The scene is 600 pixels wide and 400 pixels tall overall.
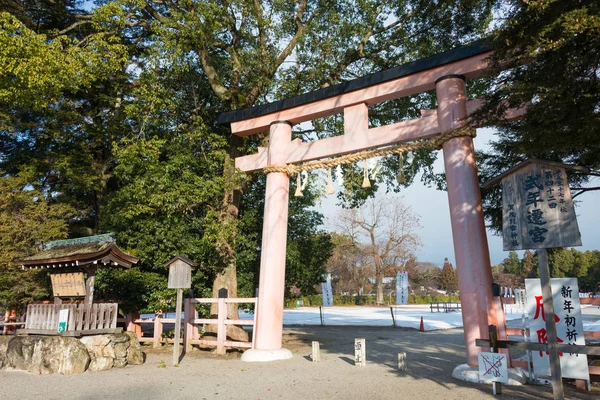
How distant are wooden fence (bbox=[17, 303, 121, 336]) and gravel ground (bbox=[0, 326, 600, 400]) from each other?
98 centimetres

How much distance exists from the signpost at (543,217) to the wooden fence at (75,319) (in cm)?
807

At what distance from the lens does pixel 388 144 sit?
7570mm

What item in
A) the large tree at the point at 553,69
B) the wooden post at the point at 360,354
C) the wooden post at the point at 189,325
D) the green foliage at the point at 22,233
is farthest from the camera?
the green foliage at the point at 22,233

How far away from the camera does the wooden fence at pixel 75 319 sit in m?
8.10

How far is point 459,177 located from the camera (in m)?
6.48

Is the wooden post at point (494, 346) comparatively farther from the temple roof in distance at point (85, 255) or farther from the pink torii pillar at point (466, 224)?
the temple roof in distance at point (85, 255)

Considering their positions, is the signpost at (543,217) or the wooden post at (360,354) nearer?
the signpost at (543,217)

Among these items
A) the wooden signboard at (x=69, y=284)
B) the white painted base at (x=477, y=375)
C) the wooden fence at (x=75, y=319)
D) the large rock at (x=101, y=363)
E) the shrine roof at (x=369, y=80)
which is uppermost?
the shrine roof at (x=369, y=80)

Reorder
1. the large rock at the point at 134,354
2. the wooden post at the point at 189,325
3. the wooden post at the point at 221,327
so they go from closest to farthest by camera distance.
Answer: the large rock at the point at 134,354, the wooden post at the point at 221,327, the wooden post at the point at 189,325

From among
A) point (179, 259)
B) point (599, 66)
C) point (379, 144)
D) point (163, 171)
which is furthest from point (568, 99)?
point (163, 171)

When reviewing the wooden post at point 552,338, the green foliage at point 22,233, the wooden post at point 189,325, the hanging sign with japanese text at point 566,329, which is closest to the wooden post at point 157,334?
the wooden post at point 189,325

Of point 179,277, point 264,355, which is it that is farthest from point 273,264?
point 179,277

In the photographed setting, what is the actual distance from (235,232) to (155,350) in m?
3.76

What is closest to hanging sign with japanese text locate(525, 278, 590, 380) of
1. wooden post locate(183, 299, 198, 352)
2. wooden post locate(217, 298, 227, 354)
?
wooden post locate(217, 298, 227, 354)
